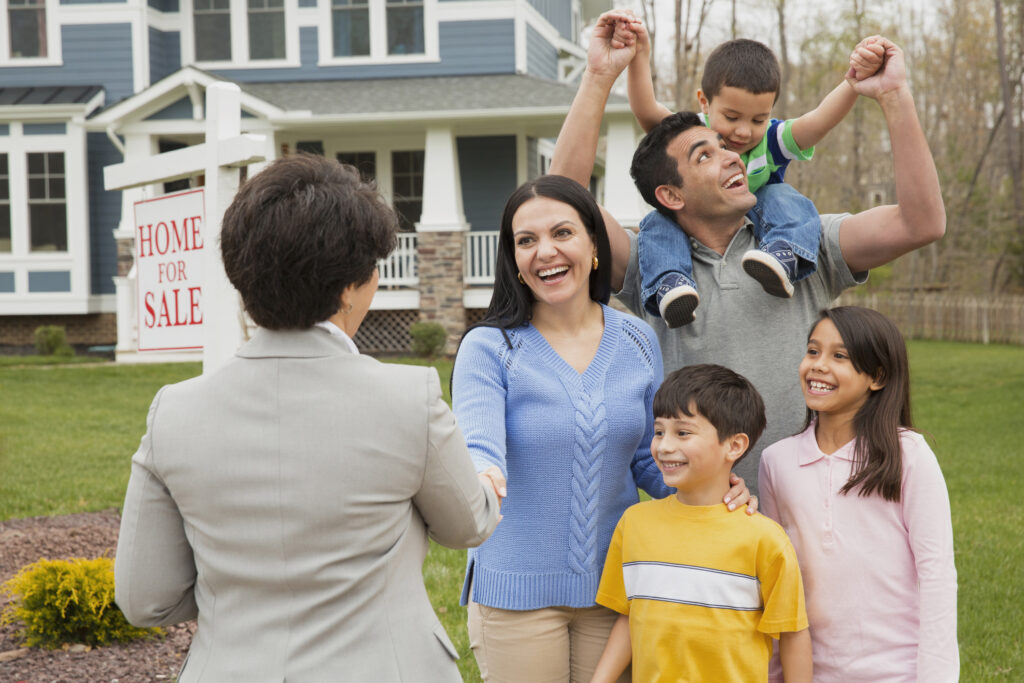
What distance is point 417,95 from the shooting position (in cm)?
1623

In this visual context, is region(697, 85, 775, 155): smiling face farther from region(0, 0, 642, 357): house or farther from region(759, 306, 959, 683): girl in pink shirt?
region(0, 0, 642, 357): house

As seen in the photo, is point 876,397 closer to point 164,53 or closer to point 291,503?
point 291,503

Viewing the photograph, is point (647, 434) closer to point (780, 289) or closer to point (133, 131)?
point (780, 289)

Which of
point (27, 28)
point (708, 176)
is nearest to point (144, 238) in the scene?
point (708, 176)

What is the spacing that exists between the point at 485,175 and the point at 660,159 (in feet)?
48.6

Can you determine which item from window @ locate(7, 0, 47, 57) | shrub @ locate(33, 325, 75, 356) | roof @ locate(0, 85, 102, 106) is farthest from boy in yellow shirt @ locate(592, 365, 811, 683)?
window @ locate(7, 0, 47, 57)

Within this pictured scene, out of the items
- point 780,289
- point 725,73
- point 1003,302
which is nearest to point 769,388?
point 780,289

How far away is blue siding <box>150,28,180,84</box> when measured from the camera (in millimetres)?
17469

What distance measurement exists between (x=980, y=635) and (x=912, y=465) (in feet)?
9.77

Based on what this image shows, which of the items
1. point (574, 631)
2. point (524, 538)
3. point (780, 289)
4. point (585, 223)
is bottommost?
point (574, 631)

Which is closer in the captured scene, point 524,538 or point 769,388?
point 524,538

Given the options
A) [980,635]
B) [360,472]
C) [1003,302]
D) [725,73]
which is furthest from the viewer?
[1003,302]

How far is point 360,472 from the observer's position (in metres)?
1.75

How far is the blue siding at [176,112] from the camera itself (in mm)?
16109
